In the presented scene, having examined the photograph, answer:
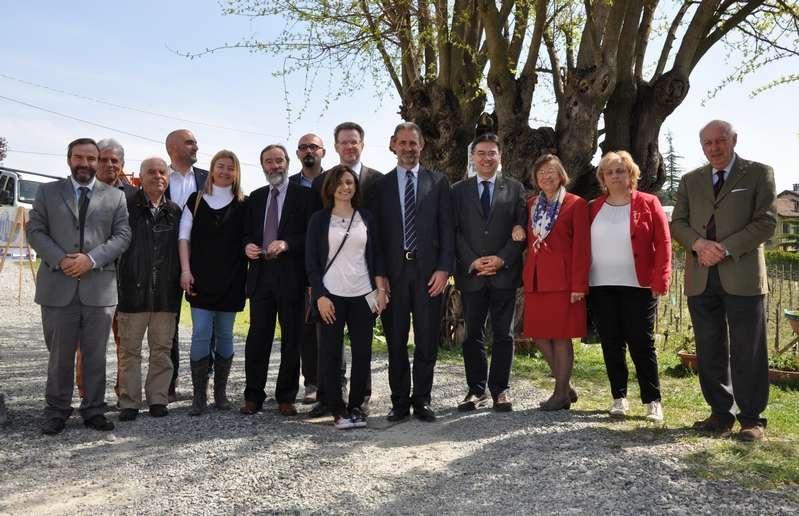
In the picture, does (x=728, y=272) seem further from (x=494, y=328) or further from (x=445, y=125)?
(x=445, y=125)

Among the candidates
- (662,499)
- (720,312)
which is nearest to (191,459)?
(662,499)

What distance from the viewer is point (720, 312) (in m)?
5.06

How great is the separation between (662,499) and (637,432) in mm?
1399

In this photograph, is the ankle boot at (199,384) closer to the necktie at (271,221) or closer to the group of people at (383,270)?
the group of people at (383,270)

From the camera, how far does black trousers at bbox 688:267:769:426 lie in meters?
4.84

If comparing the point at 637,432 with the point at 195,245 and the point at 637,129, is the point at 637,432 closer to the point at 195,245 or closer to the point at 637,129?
the point at 195,245

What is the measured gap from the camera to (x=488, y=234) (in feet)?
18.5

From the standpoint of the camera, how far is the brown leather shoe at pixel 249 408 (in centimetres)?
561

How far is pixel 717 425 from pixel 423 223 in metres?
2.74

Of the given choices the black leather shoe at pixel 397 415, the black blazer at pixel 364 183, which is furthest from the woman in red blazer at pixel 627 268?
the black blazer at pixel 364 183

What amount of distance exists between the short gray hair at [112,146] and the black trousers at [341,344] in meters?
2.27

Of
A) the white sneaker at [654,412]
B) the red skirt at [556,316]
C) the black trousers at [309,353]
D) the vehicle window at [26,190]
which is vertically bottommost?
the white sneaker at [654,412]

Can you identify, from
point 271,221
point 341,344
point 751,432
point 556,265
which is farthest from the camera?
point 271,221

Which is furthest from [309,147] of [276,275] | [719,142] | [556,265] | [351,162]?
[719,142]
